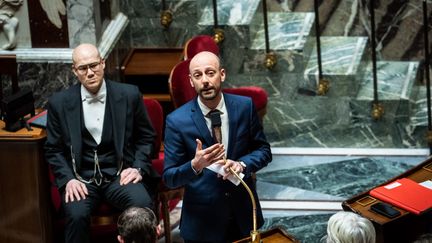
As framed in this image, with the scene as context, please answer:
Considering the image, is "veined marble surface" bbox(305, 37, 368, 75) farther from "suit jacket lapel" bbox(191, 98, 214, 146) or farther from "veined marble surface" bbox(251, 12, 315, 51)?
"suit jacket lapel" bbox(191, 98, 214, 146)

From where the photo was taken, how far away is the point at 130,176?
5.12 meters

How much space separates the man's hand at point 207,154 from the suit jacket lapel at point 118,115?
2.98 feet

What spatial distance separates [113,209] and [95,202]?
0.11 meters

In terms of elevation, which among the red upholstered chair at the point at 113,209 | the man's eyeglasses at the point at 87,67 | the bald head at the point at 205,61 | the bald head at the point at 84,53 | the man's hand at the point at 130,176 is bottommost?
the red upholstered chair at the point at 113,209

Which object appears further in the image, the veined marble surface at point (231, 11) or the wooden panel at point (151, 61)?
the veined marble surface at point (231, 11)

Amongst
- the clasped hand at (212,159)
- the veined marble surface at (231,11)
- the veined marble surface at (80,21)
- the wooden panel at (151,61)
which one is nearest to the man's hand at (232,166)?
the clasped hand at (212,159)

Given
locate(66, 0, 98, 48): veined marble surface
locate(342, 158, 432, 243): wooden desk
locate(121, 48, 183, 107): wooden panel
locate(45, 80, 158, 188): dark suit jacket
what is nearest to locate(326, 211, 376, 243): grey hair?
locate(342, 158, 432, 243): wooden desk

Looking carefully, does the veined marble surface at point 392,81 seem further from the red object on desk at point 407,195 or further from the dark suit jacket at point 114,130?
the dark suit jacket at point 114,130

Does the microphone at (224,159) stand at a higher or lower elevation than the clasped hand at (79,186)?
higher

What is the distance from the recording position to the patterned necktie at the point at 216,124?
4281 mm

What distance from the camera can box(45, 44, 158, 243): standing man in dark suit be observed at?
505 cm

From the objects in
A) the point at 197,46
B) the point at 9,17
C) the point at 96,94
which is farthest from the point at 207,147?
the point at 9,17

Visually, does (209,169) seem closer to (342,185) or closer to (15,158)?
(15,158)

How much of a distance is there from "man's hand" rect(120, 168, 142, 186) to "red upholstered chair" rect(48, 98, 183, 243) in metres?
0.17
